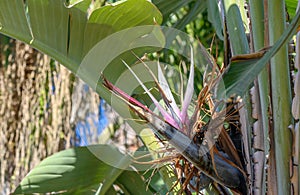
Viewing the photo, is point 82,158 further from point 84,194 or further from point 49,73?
point 49,73

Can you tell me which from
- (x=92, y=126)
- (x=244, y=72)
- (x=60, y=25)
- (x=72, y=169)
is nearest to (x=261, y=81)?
(x=244, y=72)

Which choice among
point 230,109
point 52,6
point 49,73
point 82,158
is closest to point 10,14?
point 52,6

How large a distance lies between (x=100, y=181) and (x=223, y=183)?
510 millimetres

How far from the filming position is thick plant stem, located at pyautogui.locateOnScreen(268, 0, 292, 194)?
0.67 m

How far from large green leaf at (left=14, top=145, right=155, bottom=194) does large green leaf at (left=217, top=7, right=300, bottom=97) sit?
1.80 feet

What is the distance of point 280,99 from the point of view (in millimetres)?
679

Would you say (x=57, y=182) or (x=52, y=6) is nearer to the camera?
(x=52, y=6)

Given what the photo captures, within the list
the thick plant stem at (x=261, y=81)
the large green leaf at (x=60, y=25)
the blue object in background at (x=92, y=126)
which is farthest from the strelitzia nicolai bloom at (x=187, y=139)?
the blue object in background at (x=92, y=126)

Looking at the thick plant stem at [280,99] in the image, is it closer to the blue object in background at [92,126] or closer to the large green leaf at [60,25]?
the large green leaf at [60,25]

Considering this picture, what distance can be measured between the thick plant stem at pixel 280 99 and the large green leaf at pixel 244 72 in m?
0.10

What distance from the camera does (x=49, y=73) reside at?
2061 millimetres

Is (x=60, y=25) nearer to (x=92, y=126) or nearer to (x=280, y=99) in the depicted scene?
(x=280, y=99)

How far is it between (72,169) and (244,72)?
0.64 meters

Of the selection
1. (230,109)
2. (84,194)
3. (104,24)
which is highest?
(104,24)
